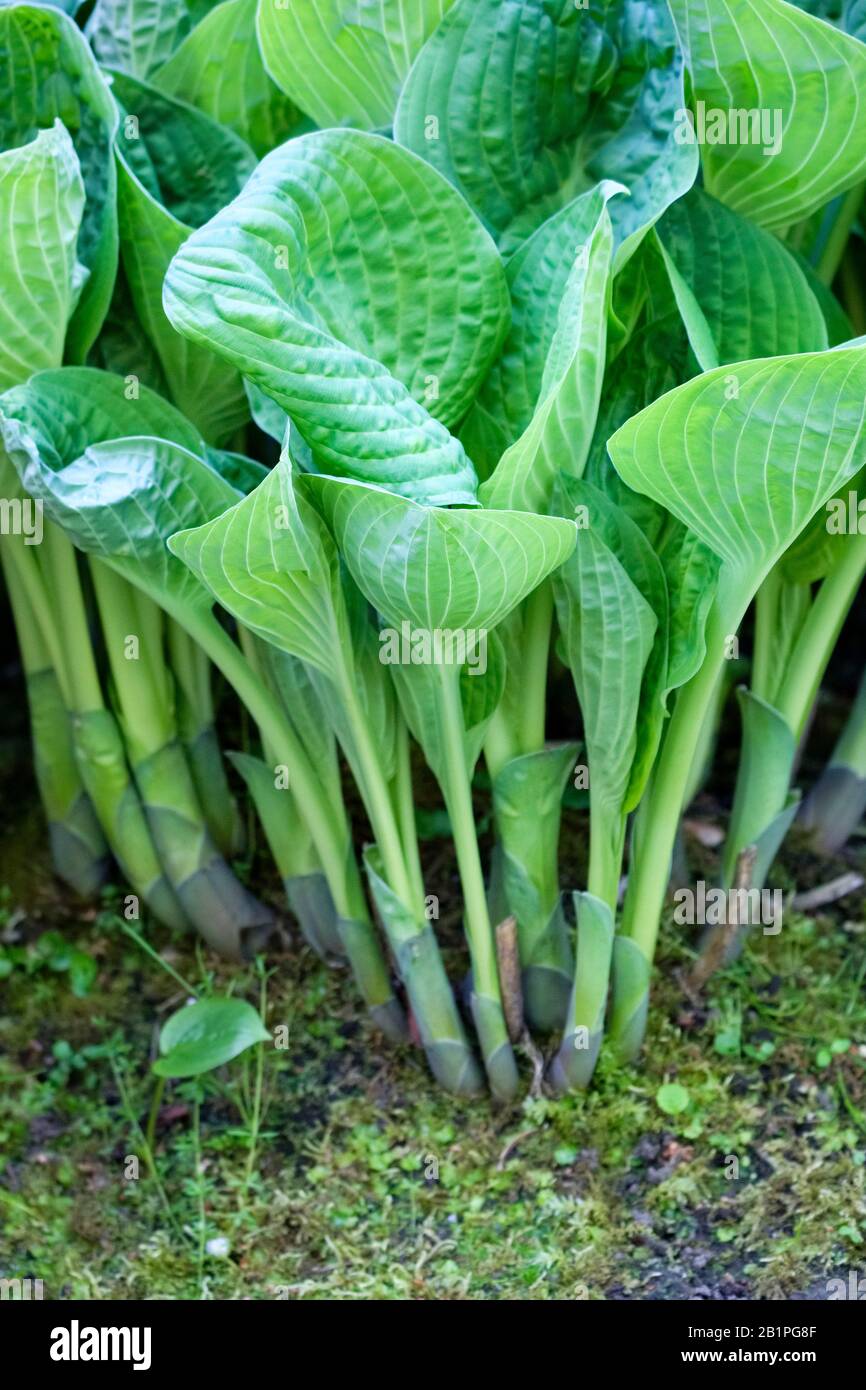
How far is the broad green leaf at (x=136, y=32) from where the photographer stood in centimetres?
119

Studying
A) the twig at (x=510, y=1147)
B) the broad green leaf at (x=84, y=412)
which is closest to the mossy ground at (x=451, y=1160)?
the twig at (x=510, y=1147)

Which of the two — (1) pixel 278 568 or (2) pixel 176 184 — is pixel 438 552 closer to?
(1) pixel 278 568

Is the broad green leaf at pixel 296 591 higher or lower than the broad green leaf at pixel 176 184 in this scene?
lower

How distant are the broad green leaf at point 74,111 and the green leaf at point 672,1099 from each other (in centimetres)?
81

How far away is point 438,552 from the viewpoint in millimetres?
839

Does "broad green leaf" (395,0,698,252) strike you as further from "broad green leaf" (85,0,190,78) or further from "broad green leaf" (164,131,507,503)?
"broad green leaf" (85,0,190,78)

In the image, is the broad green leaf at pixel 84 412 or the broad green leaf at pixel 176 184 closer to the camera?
the broad green leaf at pixel 84 412

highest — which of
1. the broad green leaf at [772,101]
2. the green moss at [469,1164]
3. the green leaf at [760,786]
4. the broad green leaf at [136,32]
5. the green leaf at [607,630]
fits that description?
the broad green leaf at [136,32]

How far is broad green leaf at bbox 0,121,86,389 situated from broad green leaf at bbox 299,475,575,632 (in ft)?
0.91

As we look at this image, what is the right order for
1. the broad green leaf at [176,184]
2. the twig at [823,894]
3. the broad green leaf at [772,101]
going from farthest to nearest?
the twig at [823,894] < the broad green leaf at [176,184] < the broad green leaf at [772,101]

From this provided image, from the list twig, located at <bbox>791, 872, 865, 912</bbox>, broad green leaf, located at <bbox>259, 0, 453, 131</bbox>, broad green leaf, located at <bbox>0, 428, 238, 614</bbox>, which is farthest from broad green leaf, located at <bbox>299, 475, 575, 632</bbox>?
twig, located at <bbox>791, 872, 865, 912</bbox>

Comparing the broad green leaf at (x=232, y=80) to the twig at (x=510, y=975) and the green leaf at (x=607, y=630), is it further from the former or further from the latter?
the twig at (x=510, y=975)

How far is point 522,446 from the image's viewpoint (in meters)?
0.90

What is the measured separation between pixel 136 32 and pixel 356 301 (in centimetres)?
44
